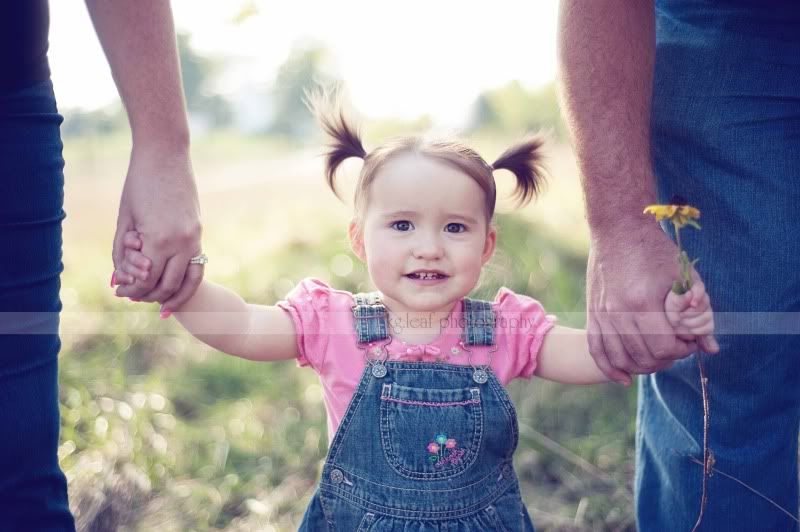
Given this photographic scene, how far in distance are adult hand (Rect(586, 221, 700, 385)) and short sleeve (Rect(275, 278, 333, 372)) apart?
0.54 m

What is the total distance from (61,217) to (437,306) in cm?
72

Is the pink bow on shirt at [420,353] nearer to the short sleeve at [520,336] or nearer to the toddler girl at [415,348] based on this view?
the toddler girl at [415,348]

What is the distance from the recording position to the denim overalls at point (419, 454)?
1674 mm

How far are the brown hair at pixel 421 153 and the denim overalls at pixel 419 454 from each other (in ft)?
1.17

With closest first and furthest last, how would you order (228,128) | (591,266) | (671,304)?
(671,304) < (591,266) < (228,128)

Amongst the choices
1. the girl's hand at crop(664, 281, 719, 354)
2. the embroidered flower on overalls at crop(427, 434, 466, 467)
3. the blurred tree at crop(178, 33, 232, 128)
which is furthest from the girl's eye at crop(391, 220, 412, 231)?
the blurred tree at crop(178, 33, 232, 128)

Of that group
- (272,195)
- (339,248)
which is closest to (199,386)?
(339,248)

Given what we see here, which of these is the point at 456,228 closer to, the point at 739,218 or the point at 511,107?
the point at 739,218

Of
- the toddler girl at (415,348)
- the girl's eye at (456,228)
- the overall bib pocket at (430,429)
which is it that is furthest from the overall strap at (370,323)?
the girl's eye at (456,228)

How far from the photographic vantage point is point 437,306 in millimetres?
1721

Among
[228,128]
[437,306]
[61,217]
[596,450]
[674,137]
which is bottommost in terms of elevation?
[596,450]

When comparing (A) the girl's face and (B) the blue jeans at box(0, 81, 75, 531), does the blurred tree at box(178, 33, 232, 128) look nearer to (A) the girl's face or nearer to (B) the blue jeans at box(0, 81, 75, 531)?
(A) the girl's face

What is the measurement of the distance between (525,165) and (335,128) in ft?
1.38

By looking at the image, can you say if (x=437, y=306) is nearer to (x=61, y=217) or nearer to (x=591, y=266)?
(x=591, y=266)
